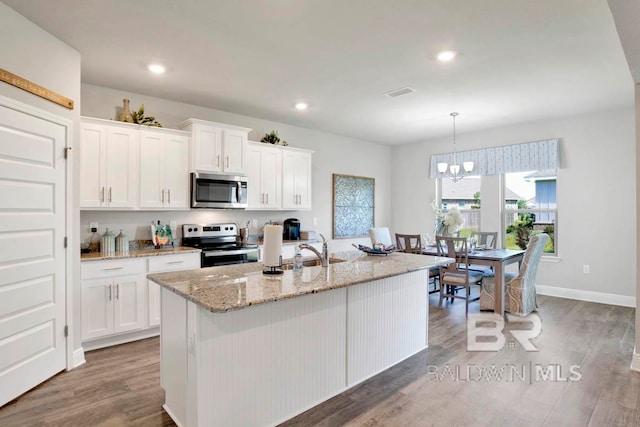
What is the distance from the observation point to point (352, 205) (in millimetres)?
6645

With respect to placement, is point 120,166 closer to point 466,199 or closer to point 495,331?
point 495,331

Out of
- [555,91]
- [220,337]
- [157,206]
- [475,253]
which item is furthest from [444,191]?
[220,337]

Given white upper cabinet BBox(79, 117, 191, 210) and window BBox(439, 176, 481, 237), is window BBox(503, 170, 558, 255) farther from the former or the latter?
white upper cabinet BBox(79, 117, 191, 210)

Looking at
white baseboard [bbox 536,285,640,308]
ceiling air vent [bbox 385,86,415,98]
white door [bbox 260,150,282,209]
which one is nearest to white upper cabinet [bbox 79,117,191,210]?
white door [bbox 260,150,282,209]

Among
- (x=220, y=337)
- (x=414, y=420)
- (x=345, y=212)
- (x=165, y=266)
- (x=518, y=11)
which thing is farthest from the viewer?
(x=345, y=212)

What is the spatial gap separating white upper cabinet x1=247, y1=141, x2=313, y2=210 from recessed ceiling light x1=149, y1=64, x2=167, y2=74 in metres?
1.52

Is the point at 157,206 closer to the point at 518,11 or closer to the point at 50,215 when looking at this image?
the point at 50,215

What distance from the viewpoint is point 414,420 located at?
2.21m

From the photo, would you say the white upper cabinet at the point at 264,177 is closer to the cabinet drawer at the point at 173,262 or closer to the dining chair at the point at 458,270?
the cabinet drawer at the point at 173,262

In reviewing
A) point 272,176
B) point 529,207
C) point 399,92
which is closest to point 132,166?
point 272,176

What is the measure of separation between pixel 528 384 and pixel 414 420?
3.50 feet

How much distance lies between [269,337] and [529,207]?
522 centimetres

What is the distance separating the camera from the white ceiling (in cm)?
244

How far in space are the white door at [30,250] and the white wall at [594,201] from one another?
6.05 metres
